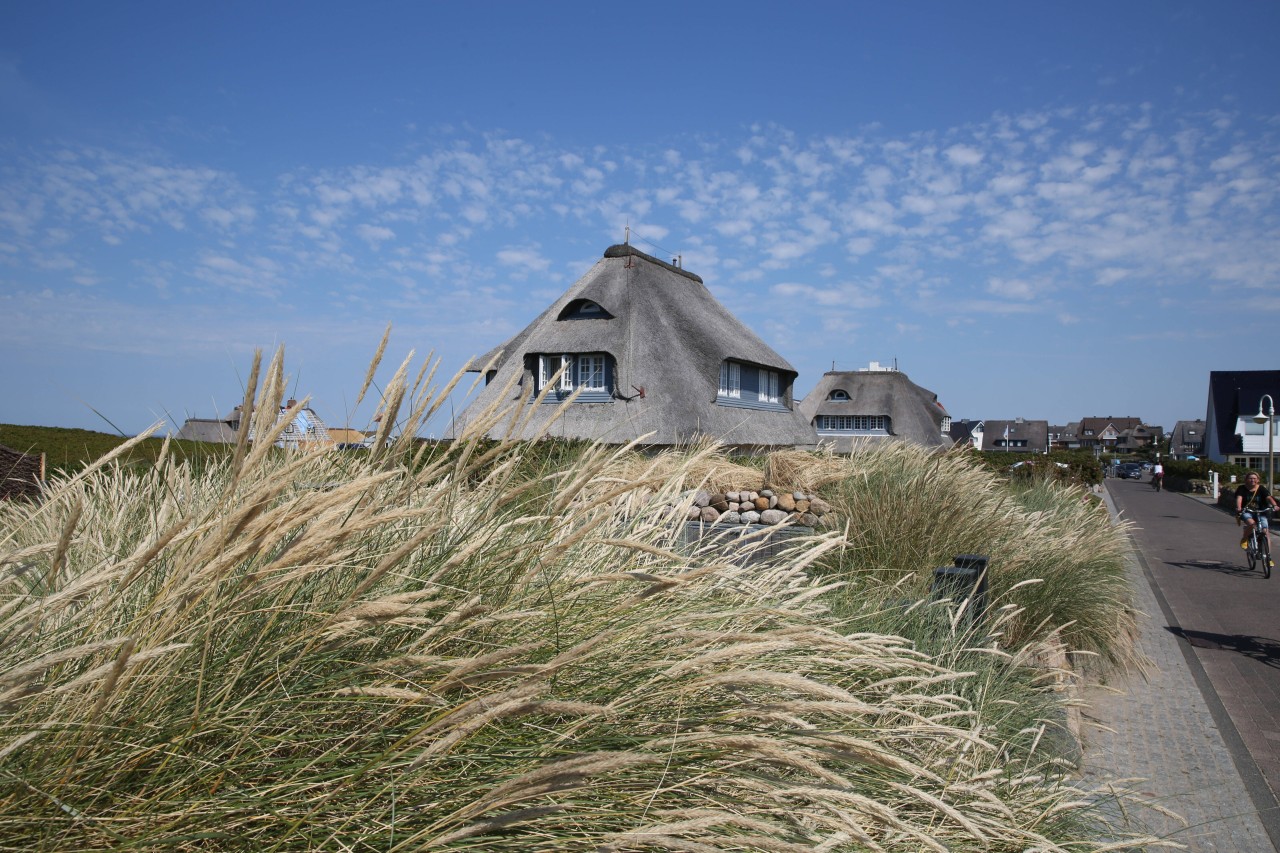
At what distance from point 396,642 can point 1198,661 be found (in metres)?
7.24

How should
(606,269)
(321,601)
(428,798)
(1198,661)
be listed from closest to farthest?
(428,798) → (321,601) → (1198,661) → (606,269)

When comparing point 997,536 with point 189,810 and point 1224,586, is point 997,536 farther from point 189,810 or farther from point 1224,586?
point 1224,586

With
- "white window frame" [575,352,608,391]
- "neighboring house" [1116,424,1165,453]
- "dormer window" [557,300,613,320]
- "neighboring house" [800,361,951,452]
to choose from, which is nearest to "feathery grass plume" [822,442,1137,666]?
"white window frame" [575,352,608,391]

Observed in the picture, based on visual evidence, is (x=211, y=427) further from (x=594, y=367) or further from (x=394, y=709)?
(x=594, y=367)

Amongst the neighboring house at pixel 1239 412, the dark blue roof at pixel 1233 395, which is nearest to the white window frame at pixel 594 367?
Answer: the neighboring house at pixel 1239 412

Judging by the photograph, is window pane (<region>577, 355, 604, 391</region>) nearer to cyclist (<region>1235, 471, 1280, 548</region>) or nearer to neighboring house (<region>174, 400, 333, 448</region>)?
cyclist (<region>1235, 471, 1280, 548</region>)

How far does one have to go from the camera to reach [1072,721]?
3.95 m

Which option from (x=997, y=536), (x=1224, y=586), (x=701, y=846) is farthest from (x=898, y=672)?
(x=1224, y=586)

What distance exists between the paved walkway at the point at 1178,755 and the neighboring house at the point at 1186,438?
104m

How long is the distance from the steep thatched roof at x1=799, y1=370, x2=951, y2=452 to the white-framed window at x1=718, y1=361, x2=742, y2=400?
16.4 m

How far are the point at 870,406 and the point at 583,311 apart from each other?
22.1 meters

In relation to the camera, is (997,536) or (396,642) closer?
(396,642)

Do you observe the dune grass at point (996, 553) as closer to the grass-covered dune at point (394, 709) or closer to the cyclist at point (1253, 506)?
the grass-covered dune at point (394, 709)

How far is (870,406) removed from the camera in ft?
131
